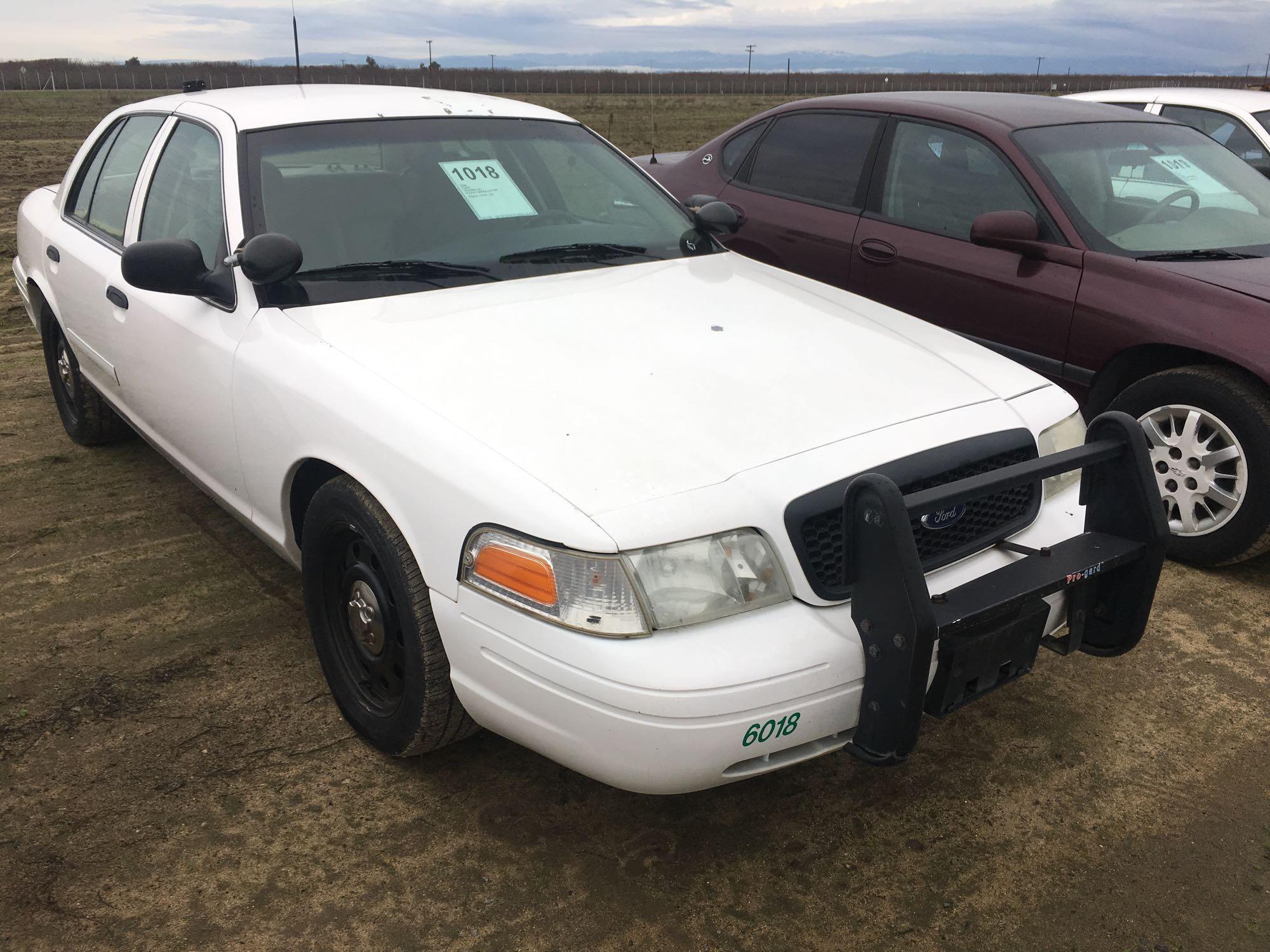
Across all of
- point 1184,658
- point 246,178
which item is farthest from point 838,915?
point 246,178

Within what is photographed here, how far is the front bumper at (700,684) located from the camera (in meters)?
2.05

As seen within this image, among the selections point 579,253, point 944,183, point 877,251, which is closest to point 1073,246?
point 944,183

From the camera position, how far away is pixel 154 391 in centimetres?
359

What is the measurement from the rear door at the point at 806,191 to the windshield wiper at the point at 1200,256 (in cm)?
136

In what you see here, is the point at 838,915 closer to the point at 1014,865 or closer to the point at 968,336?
the point at 1014,865

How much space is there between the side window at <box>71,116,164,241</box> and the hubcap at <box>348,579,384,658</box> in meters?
2.07

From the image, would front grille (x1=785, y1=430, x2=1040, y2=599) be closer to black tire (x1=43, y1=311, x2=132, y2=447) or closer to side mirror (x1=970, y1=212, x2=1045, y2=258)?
side mirror (x1=970, y1=212, x2=1045, y2=258)

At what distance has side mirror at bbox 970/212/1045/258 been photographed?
14.0ft

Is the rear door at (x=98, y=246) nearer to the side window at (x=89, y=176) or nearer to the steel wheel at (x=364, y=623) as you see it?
the side window at (x=89, y=176)

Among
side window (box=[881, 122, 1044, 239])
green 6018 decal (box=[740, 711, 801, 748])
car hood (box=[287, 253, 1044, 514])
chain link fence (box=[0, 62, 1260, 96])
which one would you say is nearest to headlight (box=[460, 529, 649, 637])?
car hood (box=[287, 253, 1044, 514])

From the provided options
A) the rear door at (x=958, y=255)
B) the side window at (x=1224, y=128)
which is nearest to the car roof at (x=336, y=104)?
the rear door at (x=958, y=255)

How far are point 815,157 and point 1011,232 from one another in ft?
4.64

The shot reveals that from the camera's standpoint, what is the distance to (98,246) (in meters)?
4.06

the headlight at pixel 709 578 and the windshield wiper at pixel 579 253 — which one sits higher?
the windshield wiper at pixel 579 253
